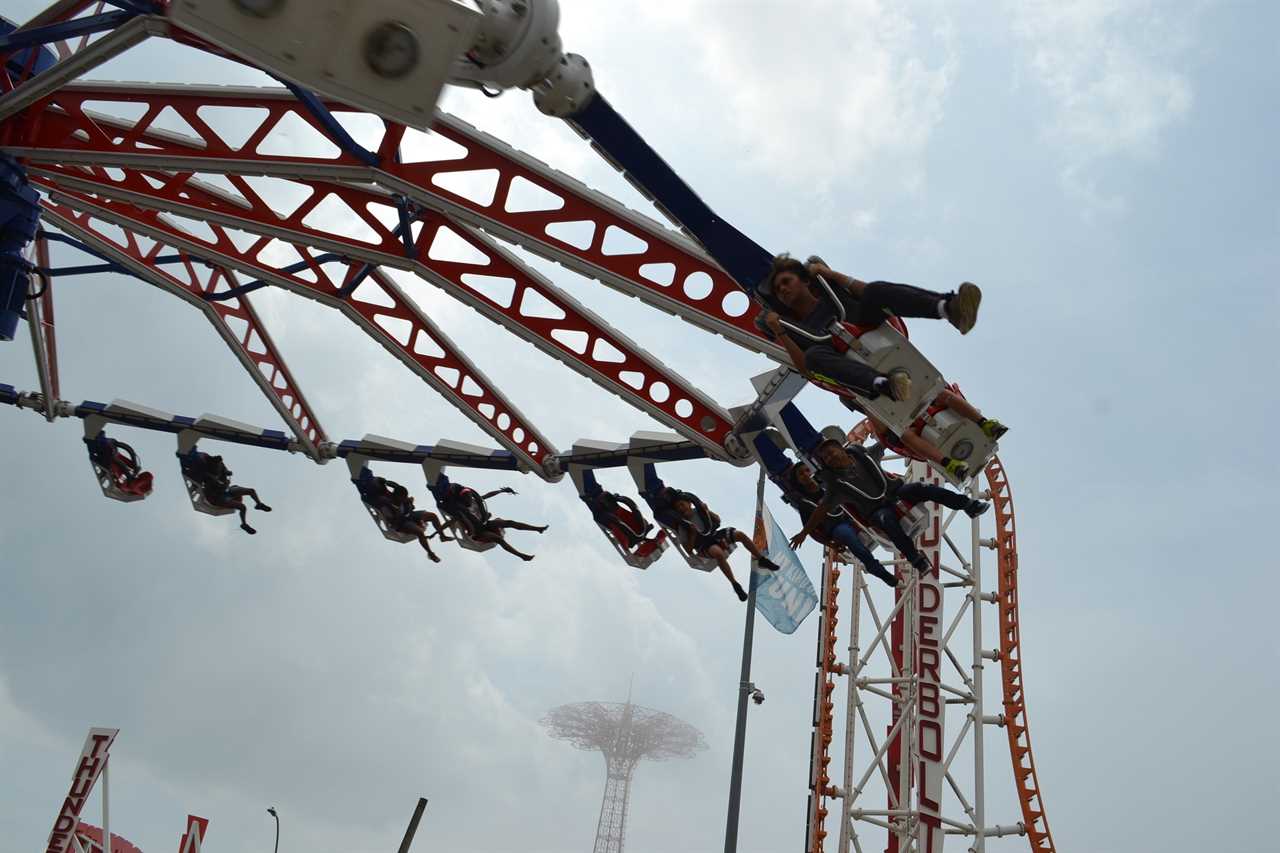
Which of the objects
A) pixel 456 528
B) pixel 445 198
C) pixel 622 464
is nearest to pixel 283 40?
pixel 445 198

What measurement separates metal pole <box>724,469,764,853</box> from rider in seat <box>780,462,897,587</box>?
3306 mm

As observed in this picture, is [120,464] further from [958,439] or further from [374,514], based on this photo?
[958,439]

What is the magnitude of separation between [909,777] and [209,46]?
16.5 metres

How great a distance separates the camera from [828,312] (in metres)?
8.12

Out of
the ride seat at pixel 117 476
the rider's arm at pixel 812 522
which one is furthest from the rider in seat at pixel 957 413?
the ride seat at pixel 117 476

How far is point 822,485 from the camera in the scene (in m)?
10.7

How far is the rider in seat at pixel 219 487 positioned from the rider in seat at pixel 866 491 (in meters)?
11.3

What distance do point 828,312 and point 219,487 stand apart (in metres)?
13.5

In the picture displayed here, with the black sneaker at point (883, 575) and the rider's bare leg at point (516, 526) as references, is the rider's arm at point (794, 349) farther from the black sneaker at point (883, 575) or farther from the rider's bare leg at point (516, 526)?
the rider's bare leg at point (516, 526)

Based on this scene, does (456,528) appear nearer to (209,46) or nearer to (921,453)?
(209,46)

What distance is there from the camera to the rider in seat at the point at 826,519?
11.0m

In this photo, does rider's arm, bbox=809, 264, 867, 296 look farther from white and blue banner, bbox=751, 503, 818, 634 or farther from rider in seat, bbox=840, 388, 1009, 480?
white and blue banner, bbox=751, 503, 818, 634

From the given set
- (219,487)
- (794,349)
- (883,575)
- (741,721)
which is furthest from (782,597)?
(794,349)

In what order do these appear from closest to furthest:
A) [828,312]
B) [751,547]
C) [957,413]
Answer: [828,312], [957,413], [751,547]
